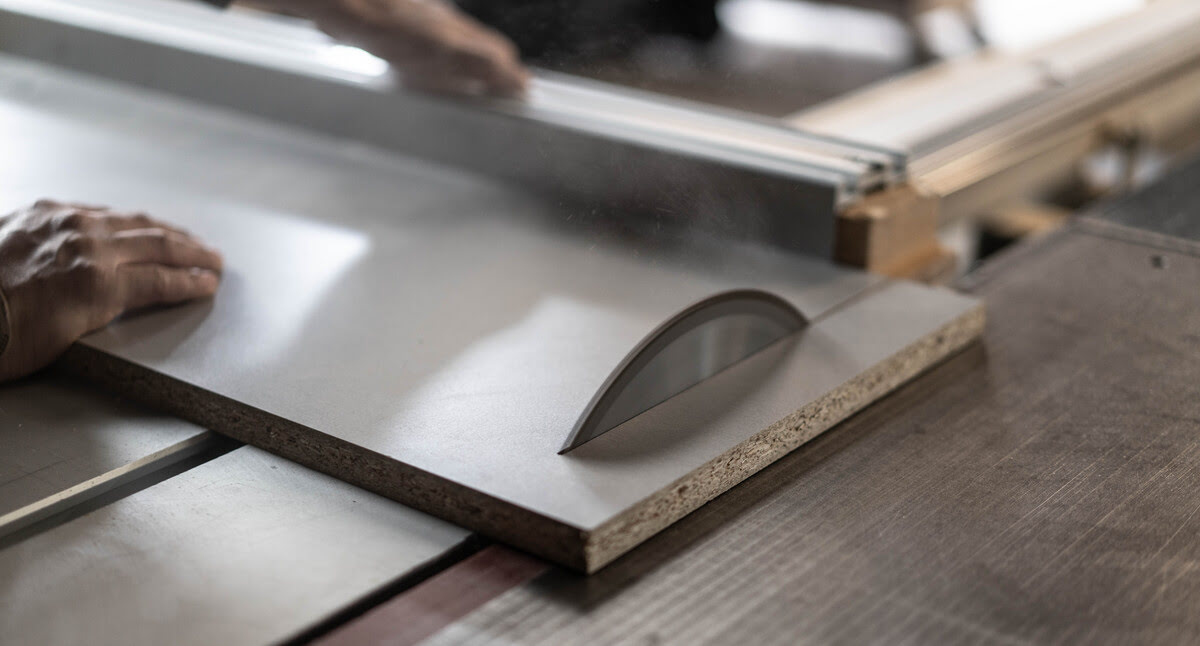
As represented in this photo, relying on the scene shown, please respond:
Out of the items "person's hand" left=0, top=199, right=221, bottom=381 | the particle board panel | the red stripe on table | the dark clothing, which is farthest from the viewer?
the dark clothing

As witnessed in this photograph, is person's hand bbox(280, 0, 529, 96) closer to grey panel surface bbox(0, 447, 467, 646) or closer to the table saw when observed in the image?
the table saw

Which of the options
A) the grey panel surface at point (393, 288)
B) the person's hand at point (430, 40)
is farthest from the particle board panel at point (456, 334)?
the person's hand at point (430, 40)

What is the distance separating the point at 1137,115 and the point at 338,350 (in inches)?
64.3

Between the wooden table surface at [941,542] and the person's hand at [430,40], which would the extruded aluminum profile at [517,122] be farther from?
the wooden table surface at [941,542]

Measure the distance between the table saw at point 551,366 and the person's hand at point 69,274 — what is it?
0.03 metres

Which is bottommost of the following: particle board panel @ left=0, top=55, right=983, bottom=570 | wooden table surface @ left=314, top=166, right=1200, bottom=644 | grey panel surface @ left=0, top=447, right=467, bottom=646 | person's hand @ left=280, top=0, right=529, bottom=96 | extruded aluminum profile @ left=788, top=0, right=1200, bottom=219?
grey panel surface @ left=0, top=447, right=467, bottom=646

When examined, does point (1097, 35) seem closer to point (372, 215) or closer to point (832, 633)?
point (372, 215)

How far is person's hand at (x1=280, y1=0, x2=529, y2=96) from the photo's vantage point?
1563 mm

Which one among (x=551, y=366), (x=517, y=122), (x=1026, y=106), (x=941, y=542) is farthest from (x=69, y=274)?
(x=1026, y=106)

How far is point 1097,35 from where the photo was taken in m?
2.12

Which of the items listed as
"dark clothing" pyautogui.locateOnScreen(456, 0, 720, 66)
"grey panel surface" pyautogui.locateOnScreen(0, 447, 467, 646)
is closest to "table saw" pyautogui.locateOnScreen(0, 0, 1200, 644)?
"grey panel surface" pyautogui.locateOnScreen(0, 447, 467, 646)

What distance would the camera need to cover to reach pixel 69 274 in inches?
45.9

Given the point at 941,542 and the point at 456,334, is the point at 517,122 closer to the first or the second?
the point at 456,334

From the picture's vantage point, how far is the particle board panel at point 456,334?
0.95 m
